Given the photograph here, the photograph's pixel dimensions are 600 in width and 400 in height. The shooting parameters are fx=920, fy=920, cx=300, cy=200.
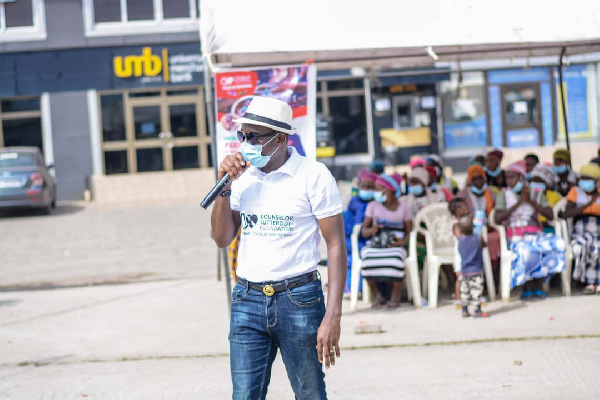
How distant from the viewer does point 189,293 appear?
10680mm

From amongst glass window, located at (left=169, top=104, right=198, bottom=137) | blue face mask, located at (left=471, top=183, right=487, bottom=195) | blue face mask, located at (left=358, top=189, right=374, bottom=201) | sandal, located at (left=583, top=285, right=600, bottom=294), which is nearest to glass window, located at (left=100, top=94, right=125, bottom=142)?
glass window, located at (left=169, top=104, right=198, bottom=137)

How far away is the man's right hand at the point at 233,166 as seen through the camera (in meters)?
3.88

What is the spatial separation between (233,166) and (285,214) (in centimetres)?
31

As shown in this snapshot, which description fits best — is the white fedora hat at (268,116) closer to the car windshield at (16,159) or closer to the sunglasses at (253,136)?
the sunglasses at (253,136)

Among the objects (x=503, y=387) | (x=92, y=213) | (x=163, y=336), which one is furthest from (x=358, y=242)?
(x=92, y=213)

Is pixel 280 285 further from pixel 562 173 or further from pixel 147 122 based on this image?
pixel 147 122

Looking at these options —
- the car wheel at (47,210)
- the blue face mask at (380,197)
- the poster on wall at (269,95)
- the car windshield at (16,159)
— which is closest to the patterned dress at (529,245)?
the blue face mask at (380,197)

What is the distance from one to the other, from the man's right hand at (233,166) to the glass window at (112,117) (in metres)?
22.5

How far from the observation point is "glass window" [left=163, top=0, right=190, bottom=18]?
85.1 ft

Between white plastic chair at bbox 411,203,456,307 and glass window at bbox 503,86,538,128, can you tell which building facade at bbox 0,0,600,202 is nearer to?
glass window at bbox 503,86,538,128

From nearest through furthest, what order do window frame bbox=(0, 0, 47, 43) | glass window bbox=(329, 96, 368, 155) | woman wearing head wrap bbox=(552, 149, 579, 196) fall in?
woman wearing head wrap bbox=(552, 149, 579, 196)
window frame bbox=(0, 0, 47, 43)
glass window bbox=(329, 96, 368, 155)

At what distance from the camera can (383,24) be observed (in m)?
8.24

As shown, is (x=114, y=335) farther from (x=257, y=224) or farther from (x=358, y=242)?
(x=257, y=224)

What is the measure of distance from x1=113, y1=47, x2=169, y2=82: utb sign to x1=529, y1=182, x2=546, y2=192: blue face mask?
17.2m
